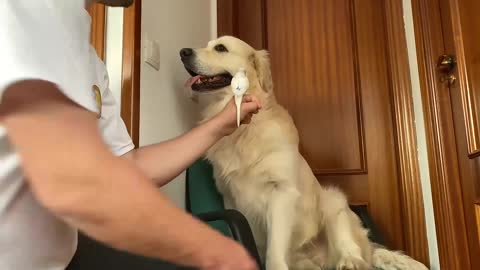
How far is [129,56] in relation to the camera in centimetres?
143

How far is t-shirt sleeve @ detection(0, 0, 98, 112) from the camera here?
1.14 ft

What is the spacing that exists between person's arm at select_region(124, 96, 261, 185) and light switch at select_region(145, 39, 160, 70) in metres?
0.55

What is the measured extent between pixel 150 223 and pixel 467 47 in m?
1.59

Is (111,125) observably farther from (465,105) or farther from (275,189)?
(465,105)

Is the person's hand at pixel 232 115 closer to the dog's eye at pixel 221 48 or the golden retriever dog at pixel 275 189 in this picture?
the golden retriever dog at pixel 275 189

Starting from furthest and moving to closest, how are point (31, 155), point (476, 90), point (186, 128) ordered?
point (186, 128), point (476, 90), point (31, 155)

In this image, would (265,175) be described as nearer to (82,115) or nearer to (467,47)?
(467,47)

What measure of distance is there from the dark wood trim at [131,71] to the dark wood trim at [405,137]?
1241 mm

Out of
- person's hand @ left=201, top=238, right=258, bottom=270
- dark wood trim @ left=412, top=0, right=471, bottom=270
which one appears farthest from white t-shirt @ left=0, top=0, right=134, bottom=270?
dark wood trim @ left=412, top=0, right=471, bottom=270

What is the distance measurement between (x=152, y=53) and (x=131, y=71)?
0.18m

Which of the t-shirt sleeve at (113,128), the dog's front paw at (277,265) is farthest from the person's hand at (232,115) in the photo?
the dog's front paw at (277,265)

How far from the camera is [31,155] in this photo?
0.34m

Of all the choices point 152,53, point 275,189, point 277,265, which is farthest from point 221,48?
point 277,265

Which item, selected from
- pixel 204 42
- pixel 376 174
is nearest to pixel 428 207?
pixel 376 174
